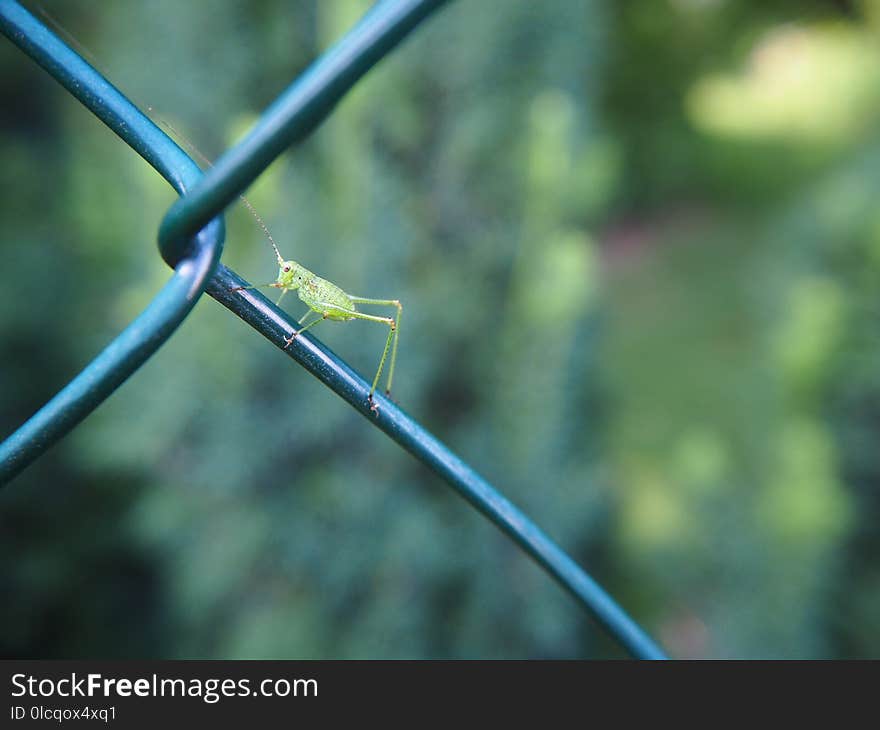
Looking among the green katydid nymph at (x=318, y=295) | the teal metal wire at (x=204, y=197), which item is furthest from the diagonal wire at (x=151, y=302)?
the green katydid nymph at (x=318, y=295)

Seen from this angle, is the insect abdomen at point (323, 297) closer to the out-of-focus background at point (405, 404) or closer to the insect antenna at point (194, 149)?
the insect antenna at point (194, 149)

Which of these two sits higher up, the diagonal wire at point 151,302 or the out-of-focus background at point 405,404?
the out-of-focus background at point 405,404

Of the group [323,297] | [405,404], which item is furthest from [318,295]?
[405,404]

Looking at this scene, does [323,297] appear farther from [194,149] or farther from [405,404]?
[405,404]

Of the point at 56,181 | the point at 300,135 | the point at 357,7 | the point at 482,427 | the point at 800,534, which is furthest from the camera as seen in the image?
the point at 56,181

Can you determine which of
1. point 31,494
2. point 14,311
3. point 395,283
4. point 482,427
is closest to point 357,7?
point 395,283

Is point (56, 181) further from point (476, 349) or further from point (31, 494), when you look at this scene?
point (476, 349)
